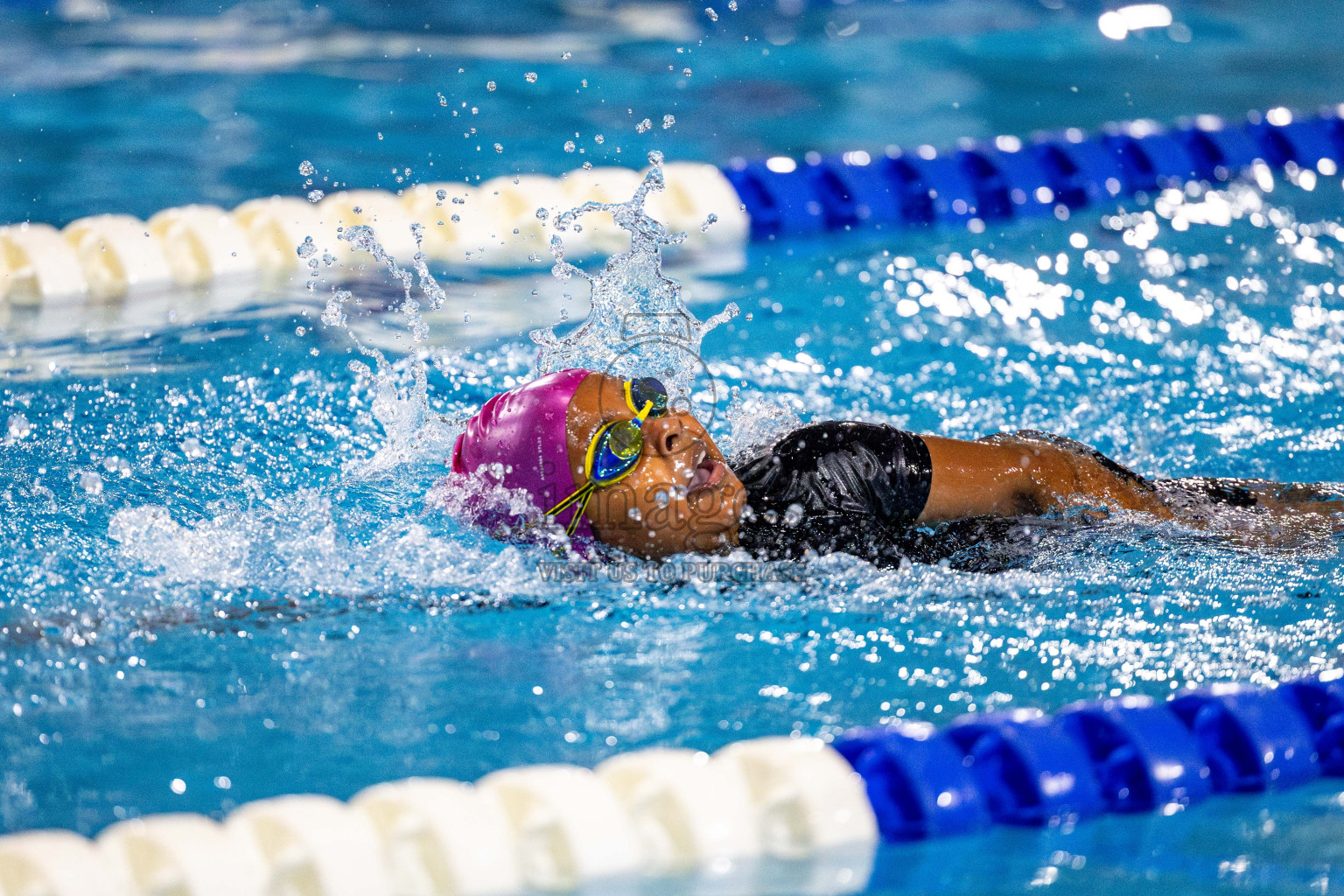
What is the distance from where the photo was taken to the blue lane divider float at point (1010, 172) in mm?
4793

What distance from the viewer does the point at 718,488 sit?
2.47 meters

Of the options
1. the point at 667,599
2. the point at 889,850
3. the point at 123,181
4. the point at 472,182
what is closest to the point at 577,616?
the point at 667,599

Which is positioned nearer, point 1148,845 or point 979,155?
point 1148,845

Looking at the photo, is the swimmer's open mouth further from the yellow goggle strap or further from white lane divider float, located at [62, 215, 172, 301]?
white lane divider float, located at [62, 215, 172, 301]

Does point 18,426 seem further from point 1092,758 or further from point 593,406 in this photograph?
point 1092,758

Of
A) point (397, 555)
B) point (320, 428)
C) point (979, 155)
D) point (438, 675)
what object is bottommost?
point (438, 675)

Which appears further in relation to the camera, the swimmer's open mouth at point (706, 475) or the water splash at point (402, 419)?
the water splash at point (402, 419)

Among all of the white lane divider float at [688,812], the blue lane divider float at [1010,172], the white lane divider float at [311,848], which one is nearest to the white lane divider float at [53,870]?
the white lane divider float at [311,848]

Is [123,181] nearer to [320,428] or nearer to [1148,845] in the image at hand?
[320,428]

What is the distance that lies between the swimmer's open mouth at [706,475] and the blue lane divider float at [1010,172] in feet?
7.76

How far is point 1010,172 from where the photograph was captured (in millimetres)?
4945

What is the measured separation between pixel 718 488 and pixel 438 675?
0.58 meters

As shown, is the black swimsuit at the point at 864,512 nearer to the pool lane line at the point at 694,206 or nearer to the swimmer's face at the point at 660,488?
the swimmer's face at the point at 660,488

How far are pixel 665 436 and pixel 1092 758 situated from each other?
86cm
